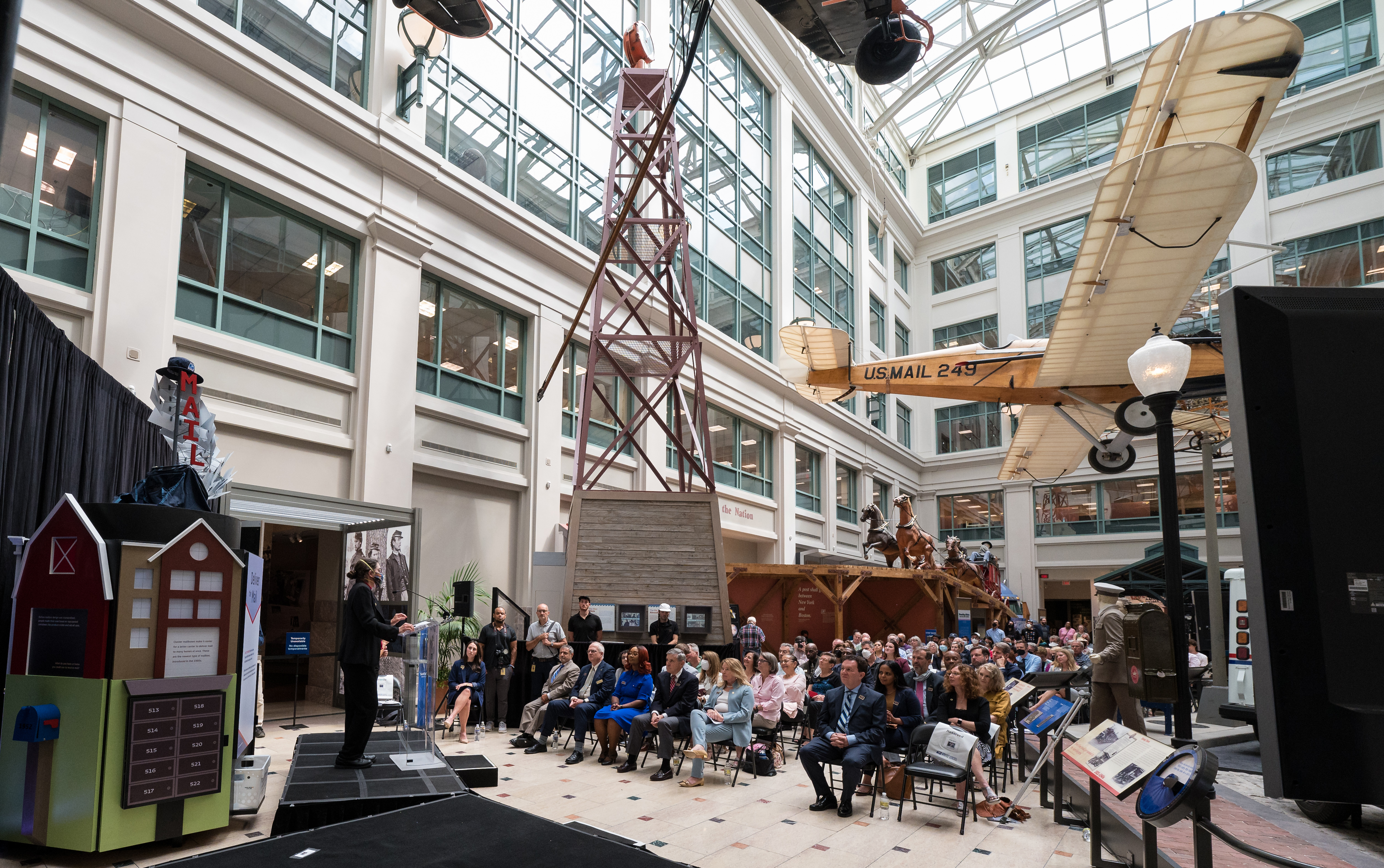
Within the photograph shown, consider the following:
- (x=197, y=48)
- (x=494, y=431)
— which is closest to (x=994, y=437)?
(x=494, y=431)

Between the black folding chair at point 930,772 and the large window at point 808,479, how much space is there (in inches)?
763

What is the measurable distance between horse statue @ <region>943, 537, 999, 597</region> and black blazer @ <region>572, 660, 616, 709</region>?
1670 cm

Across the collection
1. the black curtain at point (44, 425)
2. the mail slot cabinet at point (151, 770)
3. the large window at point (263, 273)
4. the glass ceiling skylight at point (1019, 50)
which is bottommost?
the mail slot cabinet at point (151, 770)

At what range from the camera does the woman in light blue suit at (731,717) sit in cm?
910

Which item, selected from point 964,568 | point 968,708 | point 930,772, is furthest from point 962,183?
point 930,772

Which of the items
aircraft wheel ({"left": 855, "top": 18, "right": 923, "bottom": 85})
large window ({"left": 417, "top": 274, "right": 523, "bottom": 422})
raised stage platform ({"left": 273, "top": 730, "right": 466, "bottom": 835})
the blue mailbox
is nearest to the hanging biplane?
aircraft wheel ({"left": 855, "top": 18, "right": 923, "bottom": 85})

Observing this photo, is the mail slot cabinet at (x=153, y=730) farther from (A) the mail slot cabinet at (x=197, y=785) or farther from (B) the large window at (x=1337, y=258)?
(B) the large window at (x=1337, y=258)

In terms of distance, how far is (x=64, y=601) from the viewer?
18.9ft

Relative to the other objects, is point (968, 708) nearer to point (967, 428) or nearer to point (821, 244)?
point (821, 244)

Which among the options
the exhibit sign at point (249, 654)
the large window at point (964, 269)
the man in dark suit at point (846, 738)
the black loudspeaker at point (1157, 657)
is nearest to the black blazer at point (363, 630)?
the exhibit sign at point (249, 654)

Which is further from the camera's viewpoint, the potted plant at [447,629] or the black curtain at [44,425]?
the potted plant at [447,629]

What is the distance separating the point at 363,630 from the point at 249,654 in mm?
954

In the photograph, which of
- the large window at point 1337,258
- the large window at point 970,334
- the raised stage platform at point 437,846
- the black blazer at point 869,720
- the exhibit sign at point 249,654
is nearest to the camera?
the raised stage platform at point 437,846

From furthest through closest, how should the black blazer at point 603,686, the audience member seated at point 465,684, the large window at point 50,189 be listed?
the audience member seated at point 465,684
the black blazer at point 603,686
the large window at point 50,189
